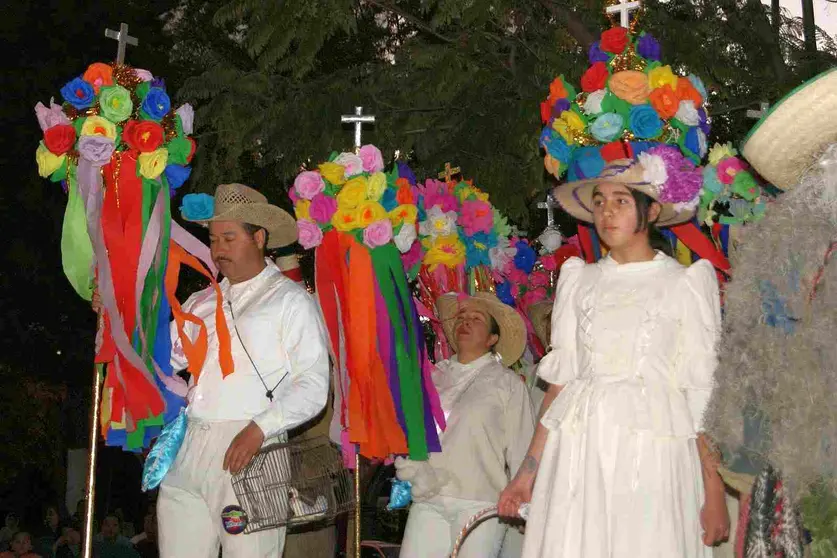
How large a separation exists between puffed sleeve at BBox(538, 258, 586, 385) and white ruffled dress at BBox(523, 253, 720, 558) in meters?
0.07

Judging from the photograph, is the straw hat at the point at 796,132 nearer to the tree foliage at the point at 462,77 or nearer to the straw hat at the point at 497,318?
the straw hat at the point at 497,318

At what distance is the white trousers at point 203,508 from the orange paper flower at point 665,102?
8.16 ft

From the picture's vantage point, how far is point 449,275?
29.4 ft

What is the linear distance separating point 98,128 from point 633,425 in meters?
3.37

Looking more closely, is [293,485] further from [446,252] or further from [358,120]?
[446,252]

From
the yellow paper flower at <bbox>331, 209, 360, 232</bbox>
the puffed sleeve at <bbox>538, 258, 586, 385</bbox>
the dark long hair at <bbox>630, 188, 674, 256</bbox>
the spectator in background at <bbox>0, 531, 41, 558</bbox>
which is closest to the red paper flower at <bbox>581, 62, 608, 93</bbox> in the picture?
the dark long hair at <bbox>630, 188, 674, 256</bbox>

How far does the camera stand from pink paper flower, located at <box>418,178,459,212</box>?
8.77 m

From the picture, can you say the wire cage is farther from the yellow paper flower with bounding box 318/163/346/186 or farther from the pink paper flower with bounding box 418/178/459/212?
the pink paper flower with bounding box 418/178/459/212

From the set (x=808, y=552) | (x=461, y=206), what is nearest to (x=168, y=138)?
(x=461, y=206)

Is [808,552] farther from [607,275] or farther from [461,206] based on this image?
[461,206]

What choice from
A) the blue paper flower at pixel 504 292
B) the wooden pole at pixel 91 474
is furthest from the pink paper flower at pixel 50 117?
the blue paper flower at pixel 504 292

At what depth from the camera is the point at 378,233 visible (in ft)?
24.6

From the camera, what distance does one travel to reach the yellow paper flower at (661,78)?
6.42m

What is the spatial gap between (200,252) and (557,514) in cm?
285
